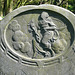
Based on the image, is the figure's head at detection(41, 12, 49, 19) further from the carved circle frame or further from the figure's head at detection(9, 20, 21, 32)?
the figure's head at detection(9, 20, 21, 32)

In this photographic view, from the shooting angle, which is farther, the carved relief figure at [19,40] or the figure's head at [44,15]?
the carved relief figure at [19,40]

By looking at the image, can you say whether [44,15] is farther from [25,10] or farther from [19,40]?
[19,40]

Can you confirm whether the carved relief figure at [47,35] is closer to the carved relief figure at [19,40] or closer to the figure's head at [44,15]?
the figure's head at [44,15]

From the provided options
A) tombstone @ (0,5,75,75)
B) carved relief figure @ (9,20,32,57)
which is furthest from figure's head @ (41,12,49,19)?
carved relief figure @ (9,20,32,57)

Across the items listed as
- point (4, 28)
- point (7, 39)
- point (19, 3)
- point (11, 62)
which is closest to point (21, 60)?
point (11, 62)

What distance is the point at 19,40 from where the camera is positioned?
2490 millimetres

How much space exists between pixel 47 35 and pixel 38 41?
6.7 inches

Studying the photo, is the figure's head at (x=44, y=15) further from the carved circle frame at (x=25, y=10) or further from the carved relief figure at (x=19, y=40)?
the carved relief figure at (x=19, y=40)

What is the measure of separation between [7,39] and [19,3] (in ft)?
8.49

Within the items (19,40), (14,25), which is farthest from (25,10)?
(19,40)

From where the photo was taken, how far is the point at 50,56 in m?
2.48

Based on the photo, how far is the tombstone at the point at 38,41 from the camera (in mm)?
2377

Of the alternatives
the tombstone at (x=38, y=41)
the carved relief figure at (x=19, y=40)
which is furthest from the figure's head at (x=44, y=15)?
the carved relief figure at (x=19, y=40)

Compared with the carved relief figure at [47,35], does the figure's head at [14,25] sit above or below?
above
